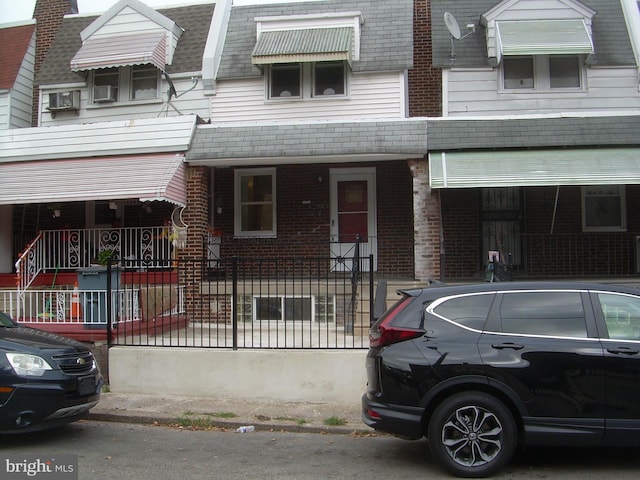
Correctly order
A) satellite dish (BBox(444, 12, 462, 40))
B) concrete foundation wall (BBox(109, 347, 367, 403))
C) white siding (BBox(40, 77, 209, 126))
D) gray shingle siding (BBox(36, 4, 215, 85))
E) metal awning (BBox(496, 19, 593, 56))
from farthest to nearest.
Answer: gray shingle siding (BBox(36, 4, 215, 85)) < white siding (BBox(40, 77, 209, 126)) < satellite dish (BBox(444, 12, 462, 40)) < metal awning (BBox(496, 19, 593, 56)) < concrete foundation wall (BBox(109, 347, 367, 403))

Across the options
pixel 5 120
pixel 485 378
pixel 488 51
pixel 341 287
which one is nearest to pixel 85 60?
pixel 5 120

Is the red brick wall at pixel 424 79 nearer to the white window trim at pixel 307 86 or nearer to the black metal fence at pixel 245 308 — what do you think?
the white window trim at pixel 307 86

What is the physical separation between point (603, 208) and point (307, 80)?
6.44m

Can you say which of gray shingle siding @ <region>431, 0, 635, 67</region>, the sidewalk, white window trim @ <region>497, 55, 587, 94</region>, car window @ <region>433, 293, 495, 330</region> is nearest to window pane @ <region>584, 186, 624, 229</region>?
white window trim @ <region>497, 55, 587, 94</region>

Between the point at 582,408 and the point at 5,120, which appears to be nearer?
the point at 582,408

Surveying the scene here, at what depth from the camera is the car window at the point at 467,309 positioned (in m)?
5.51

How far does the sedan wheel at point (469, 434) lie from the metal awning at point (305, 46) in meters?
8.30

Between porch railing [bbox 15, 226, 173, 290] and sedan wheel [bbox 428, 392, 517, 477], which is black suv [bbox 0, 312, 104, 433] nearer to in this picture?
sedan wheel [bbox 428, 392, 517, 477]

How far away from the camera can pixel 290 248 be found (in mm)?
13086

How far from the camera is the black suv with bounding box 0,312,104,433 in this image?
6.01 m

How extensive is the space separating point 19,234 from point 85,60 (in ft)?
13.3

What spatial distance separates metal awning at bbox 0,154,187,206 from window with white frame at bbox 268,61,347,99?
8.37 feet

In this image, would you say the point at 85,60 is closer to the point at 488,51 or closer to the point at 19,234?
the point at 19,234

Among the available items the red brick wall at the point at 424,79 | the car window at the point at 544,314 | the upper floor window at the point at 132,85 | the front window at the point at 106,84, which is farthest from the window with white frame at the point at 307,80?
the car window at the point at 544,314
